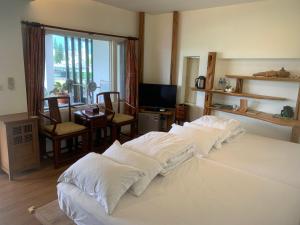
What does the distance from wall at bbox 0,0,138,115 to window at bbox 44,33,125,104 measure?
0.90ft

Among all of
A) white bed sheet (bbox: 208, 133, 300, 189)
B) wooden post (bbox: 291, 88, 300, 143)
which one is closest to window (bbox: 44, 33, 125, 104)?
white bed sheet (bbox: 208, 133, 300, 189)

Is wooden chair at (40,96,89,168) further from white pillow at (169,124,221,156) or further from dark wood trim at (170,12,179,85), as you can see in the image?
dark wood trim at (170,12,179,85)

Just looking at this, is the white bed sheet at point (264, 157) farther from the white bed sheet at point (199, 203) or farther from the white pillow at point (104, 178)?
the white pillow at point (104, 178)

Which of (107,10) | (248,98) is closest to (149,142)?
(248,98)

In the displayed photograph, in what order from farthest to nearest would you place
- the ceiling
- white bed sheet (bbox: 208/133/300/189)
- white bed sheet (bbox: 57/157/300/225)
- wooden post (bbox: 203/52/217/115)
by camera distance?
wooden post (bbox: 203/52/217/115)
the ceiling
white bed sheet (bbox: 208/133/300/189)
white bed sheet (bbox: 57/157/300/225)

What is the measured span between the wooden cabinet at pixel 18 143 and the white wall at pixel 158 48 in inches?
101

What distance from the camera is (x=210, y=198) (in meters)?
1.59

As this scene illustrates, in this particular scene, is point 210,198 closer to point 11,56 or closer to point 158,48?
point 11,56

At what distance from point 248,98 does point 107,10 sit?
111 inches

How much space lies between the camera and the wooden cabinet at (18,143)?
274 cm

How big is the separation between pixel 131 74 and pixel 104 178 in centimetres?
316

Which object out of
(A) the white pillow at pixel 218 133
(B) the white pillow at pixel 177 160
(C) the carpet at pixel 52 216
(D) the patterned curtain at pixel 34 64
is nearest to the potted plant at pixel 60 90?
(D) the patterned curtain at pixel 34 64

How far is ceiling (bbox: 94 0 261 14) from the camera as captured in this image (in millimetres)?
3588

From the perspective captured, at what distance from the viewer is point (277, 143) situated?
2.78m
